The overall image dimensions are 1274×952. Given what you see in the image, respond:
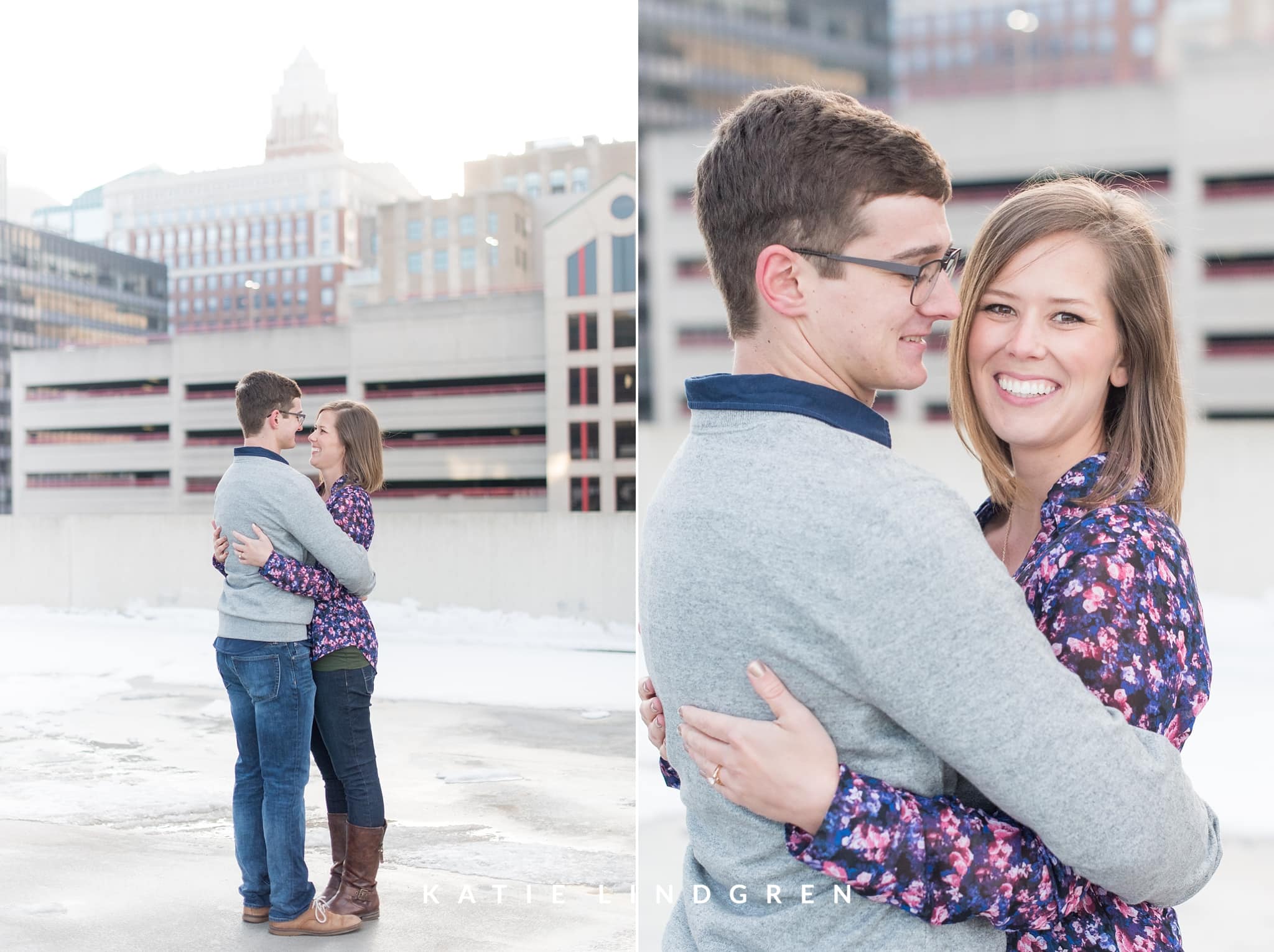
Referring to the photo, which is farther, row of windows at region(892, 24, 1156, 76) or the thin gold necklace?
row of windows at region(892, 24, 1156, 76)

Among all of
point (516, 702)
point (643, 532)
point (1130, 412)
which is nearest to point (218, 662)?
point (643, 532)

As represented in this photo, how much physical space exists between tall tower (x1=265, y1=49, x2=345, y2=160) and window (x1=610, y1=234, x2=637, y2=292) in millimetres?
5370

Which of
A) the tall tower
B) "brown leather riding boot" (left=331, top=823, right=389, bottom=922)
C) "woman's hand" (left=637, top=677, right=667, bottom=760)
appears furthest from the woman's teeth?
the tall tower

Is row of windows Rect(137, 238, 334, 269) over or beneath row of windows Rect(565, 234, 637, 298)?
over

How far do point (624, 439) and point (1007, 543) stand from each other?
69.2 feet

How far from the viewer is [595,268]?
2128 cm

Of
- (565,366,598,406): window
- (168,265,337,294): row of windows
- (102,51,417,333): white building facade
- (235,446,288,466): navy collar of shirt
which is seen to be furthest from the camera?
(168,265,337,294): row of windows

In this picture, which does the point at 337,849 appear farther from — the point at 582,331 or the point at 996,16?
the point at 996,16

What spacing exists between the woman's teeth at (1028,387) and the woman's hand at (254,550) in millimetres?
1876

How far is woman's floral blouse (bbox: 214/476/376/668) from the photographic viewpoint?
234 centimetres

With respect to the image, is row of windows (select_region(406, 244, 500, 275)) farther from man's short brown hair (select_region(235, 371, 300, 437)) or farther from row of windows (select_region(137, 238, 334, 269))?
man's short brown hair (select_region(235, 371, 300, 437))

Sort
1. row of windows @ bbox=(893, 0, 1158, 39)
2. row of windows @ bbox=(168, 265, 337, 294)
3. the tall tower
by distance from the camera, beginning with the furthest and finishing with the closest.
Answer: row of windows @ bbox=(168, 265, 337, 294) → row of windows @ bbox=(893, 0, 1158, 39) → the tall tower

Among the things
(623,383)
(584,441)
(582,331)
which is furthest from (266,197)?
(623,383)

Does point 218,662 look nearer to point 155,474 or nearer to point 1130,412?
point 1130,412
